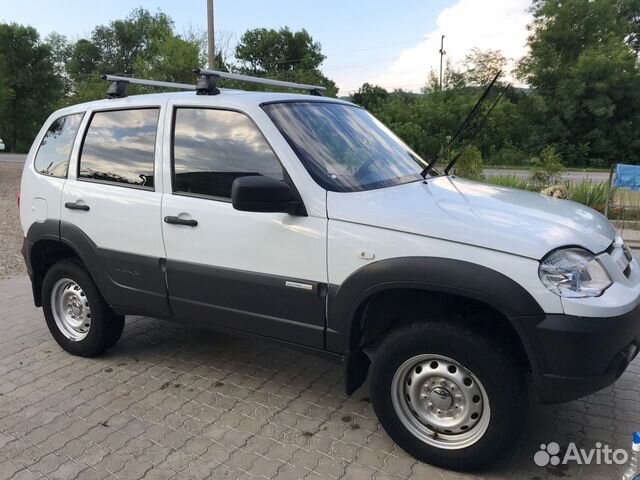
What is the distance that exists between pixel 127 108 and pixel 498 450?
127 inches

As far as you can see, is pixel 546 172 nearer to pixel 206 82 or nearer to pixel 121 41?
pixel 206 82

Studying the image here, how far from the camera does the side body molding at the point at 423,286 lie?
246 centimetres

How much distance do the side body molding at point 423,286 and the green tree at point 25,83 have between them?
48700mm

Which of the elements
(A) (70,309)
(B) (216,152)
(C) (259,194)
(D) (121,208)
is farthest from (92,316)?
(C) (259,194)

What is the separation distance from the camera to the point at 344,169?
322 cm

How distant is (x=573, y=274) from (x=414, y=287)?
0.72 metres

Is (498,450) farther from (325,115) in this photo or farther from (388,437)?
(325,115)

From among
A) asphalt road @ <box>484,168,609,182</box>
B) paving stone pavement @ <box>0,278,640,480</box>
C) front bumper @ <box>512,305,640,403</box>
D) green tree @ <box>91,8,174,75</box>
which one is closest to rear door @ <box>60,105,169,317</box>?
paving stone pavement @ <box>0,278,640,480</box>

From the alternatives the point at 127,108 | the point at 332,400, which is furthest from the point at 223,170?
the point at 332,400

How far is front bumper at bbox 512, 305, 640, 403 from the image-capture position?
238 centimetres

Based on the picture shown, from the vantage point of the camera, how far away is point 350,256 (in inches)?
113

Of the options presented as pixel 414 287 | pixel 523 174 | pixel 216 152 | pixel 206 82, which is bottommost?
pixel 523 174

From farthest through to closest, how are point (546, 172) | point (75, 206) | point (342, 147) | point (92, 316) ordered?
1. point (546, 172)
2. point (92, 316)
3. point (75, 206)
4. point (342, 147)

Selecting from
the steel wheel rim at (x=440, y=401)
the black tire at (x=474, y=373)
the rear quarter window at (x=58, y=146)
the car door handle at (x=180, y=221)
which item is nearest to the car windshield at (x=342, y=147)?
the car door handle at (x=180, y=221)
